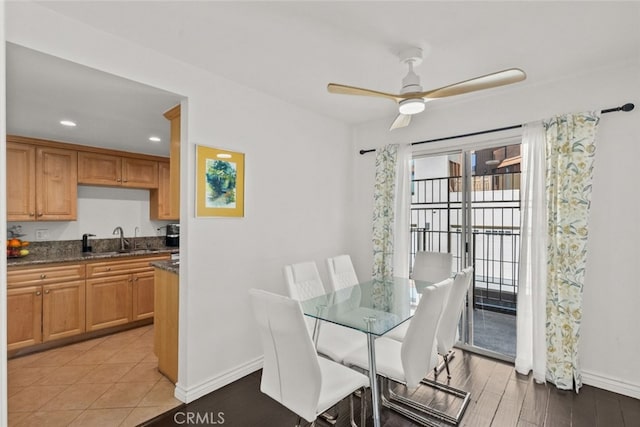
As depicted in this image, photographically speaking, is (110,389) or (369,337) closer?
(369,337)

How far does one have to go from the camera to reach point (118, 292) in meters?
3.79

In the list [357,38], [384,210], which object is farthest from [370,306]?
[357,38]

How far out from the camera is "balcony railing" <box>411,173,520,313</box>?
327cm

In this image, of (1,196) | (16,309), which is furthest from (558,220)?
(16,309)

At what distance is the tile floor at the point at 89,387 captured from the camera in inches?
85.4

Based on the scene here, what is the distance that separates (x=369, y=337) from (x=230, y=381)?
4.75ft

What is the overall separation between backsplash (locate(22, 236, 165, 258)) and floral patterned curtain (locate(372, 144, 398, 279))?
11.3 ft

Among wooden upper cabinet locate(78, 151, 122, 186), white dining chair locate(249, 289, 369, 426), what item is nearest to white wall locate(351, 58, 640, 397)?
white dining chair locate(249, 289, 369, 426)

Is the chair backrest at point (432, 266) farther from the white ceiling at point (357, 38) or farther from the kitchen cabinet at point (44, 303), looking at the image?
the kitchen cabinet at point (44, 303)

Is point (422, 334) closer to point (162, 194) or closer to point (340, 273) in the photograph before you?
point (340, 273)

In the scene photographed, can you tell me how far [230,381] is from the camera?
261 cm

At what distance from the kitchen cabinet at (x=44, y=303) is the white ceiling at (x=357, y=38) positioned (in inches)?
66.3

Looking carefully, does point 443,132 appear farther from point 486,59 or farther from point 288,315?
point 288,315

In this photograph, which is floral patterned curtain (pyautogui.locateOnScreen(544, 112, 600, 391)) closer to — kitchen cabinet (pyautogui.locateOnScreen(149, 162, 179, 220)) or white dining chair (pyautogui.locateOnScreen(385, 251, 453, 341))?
white dining chair (pyautogui.locateOnScreen(385, 251, 453, 341))
